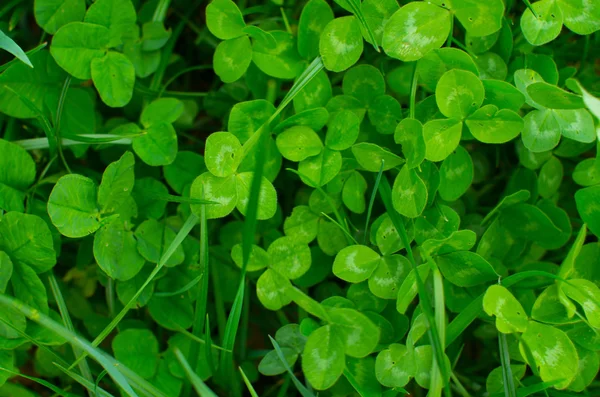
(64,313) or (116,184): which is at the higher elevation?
(116,184)

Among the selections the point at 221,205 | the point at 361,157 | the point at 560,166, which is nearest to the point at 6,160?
the point at 221,205

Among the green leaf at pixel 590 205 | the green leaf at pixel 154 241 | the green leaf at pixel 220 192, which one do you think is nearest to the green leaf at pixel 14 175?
the green leaf at pixel 154 241

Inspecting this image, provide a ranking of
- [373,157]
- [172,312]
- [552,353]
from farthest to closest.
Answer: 1. [172,312]
2. [373,157]
3. [552,353]

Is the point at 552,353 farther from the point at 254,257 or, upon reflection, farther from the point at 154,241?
the point at 154,241

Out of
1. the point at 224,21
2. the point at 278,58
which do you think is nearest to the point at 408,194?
the point at 278,58

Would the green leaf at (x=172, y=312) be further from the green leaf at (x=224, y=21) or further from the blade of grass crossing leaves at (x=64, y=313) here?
the green leaf at (x=224, y=21)

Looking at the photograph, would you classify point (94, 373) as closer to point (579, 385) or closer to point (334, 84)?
point (334, 84)
